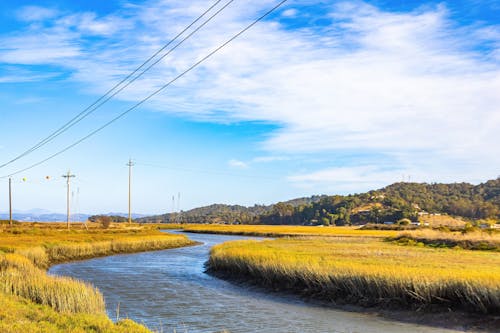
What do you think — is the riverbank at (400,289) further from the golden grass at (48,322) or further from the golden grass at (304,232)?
the golden grass at (304,232)

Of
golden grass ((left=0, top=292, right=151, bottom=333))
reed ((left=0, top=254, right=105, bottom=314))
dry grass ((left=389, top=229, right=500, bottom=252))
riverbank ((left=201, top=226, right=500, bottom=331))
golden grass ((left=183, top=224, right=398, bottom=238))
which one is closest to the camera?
golden grass ((left=0, top=292, right=151, bottom=333))

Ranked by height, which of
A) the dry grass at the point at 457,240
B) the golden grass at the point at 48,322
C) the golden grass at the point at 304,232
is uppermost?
the golden grass at the point at 48,322

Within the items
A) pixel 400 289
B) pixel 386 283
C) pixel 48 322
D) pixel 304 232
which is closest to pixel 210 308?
pixel 386 283

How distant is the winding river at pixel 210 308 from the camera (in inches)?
743

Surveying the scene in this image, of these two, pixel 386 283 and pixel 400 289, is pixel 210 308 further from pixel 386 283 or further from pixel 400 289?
pixel 400 289

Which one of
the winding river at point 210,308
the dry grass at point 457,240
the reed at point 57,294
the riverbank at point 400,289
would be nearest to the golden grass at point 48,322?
the reed at point 57,294

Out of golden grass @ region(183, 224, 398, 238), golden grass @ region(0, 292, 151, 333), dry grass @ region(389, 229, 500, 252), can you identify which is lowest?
golden grass @ region(183, 224, 398, 238)

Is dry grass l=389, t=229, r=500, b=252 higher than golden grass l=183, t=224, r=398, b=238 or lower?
higher

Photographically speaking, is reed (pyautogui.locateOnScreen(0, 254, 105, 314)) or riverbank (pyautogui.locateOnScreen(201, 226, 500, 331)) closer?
reed (pyautogui.locateOnScreen(0, 254, 105, 314))

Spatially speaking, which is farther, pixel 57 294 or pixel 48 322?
pixel 57 294

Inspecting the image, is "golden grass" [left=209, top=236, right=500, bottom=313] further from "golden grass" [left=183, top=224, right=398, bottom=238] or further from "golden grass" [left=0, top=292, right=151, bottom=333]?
"golden grass" [left=183, top=224, right=398, bottom=238]

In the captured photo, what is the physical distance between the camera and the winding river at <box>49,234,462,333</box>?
1888cm

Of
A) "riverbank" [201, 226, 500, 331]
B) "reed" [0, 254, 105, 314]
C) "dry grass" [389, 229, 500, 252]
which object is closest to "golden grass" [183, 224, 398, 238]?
"dry grass" [389, 229, 500, 252]

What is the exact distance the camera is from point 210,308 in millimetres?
23016
